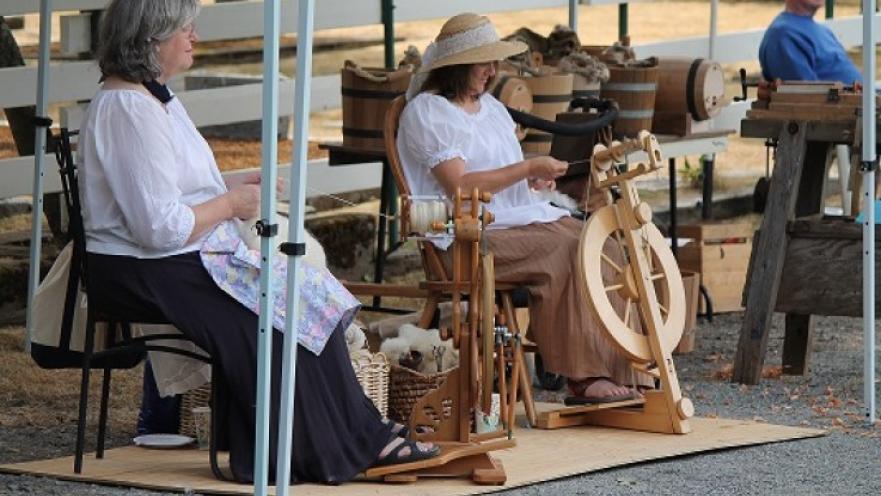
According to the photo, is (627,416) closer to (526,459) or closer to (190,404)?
(526,459)

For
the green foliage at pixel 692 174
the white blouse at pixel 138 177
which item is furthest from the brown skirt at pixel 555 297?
the green foliage at pixel 692 174

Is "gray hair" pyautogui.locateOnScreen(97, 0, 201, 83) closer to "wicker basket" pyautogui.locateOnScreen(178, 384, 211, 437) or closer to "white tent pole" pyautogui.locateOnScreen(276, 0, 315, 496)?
"white tent pole" pyautogui.locateOnScreen(276, 0, 315, 496)

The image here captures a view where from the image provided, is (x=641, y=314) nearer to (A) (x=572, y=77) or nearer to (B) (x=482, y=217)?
(B) (x=482, y=217)

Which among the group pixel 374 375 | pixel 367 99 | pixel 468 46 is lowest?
pixel 374 375

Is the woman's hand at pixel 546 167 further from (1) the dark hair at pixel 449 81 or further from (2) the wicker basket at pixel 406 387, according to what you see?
(2) the wicker basket at pixel 406 387

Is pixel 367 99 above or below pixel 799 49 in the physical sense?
below

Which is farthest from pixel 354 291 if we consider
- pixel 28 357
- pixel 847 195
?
pixel 847 195

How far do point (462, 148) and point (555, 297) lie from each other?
54 cm

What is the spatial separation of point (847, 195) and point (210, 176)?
5074 mm

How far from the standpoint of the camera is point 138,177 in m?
5.08

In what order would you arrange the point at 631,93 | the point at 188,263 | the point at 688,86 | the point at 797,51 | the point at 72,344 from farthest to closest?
1. the point at 797,51
2. the point at 688,86
3. the point at 631,93
4. the point at 72,344
5. the point at 188,263

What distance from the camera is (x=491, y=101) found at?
6.49 m

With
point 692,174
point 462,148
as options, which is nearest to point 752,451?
point 462,148

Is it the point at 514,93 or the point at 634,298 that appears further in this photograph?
the point at 514,93
